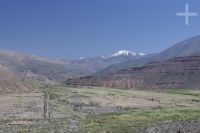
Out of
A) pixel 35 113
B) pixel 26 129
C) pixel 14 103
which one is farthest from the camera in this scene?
pixel 14 103

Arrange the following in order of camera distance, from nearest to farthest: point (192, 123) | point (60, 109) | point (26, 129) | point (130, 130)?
point (192, 123) < point (130, 130) < point (26, 129) < point (60, 109)

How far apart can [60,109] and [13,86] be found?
2792 inches

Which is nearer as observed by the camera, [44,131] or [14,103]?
[44,131]

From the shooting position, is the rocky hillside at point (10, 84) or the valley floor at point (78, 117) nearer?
the valley floor at point (78, 117)

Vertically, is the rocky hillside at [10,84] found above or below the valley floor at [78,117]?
above

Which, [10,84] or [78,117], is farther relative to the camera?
[10,84]

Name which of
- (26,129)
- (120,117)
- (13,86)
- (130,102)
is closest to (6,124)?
(26,129)

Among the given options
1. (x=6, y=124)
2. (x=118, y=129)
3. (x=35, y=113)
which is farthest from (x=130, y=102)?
(x=118, y=129)

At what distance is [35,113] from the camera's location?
10725 cm

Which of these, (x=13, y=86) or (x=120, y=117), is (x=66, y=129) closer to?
(x=120, y=117)

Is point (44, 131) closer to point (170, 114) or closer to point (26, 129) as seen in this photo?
point (26, 129)

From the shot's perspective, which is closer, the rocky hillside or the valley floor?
the valley floor

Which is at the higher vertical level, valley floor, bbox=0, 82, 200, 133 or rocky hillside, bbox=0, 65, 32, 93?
rocky hillside, bbox=0, 65, 32, 93

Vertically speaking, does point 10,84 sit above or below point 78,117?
above
